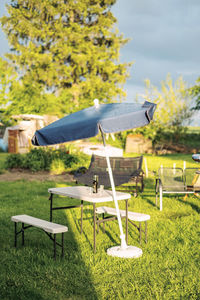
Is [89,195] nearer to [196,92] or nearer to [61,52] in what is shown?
[196,92]

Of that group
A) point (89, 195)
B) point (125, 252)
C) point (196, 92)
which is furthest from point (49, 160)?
point (196, 92)

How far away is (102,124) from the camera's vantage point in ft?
13.7

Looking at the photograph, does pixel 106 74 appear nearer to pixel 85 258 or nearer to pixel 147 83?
pixel 147 83

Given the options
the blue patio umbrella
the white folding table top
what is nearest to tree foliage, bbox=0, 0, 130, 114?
the white folding table top

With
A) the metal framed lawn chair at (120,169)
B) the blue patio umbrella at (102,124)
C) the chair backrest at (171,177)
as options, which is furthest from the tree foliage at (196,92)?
the blue patio umbrella at (102,124)

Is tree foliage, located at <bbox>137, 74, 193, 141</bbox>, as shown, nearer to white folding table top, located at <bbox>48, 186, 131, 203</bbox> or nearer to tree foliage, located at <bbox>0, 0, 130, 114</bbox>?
tree foliage, located at <bbox>0, 0, 130, 114</bbox>

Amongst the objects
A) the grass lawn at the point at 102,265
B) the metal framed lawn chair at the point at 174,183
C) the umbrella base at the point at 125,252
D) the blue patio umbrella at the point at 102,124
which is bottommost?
the grass lawn at the point at 102,265

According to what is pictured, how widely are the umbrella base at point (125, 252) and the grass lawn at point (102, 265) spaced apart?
0.31 ft

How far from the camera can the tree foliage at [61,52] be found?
31.1m

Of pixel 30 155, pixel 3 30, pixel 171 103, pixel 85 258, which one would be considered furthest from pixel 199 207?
pixel 3 30

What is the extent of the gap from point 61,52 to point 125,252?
28.5m

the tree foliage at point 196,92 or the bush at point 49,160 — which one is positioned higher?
the tree foliage at point 196,92

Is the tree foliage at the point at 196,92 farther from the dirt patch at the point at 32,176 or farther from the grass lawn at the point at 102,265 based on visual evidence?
the grass lawn at the point at 102,265

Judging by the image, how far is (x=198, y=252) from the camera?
4.64 m
